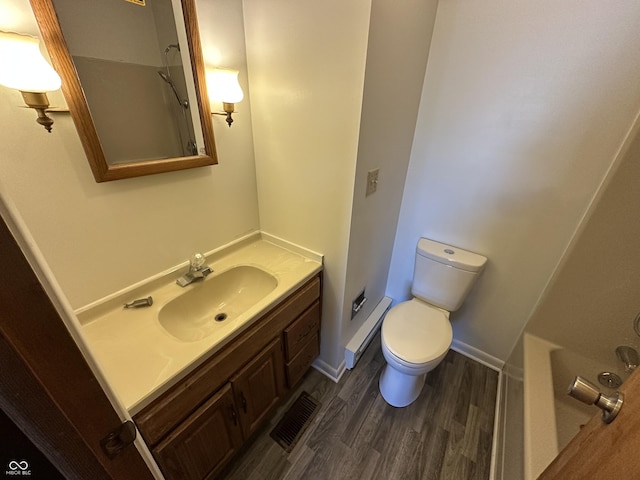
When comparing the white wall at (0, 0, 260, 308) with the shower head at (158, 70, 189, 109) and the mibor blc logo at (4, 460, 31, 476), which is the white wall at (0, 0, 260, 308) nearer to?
the shower head at (158, 70, 189, 109)

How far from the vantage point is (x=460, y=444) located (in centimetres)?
139

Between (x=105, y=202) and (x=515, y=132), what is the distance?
1839 mm

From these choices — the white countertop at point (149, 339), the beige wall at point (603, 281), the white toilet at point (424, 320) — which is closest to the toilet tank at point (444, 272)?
the white toilet at point (424, 320)

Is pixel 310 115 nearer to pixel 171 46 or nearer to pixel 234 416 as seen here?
pixel 171 46

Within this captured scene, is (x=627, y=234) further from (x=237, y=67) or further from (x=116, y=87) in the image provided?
(x=116, y=87)

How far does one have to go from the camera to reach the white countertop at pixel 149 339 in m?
0.79

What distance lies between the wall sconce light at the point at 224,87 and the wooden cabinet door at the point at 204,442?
1.16m

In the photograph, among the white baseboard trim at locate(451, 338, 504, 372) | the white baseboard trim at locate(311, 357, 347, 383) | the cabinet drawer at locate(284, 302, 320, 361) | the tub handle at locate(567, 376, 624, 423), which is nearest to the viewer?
the tub handle at locate(567, 376, 624, 423)

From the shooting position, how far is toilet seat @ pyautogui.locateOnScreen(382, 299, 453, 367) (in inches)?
53.8

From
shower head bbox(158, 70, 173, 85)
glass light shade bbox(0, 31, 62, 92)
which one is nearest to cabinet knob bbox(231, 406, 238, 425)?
glass light shade bbox(0, 31, 62, 92)

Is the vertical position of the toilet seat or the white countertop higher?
the white countertop

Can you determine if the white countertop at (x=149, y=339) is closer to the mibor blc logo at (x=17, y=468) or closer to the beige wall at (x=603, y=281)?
the mibor blc logo at (x=17, y=468)

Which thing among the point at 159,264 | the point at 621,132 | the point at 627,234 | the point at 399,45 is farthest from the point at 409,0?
the point at 159,264

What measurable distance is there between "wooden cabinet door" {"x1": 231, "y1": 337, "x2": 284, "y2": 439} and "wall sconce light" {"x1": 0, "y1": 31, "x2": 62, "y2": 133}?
1.07 metres
